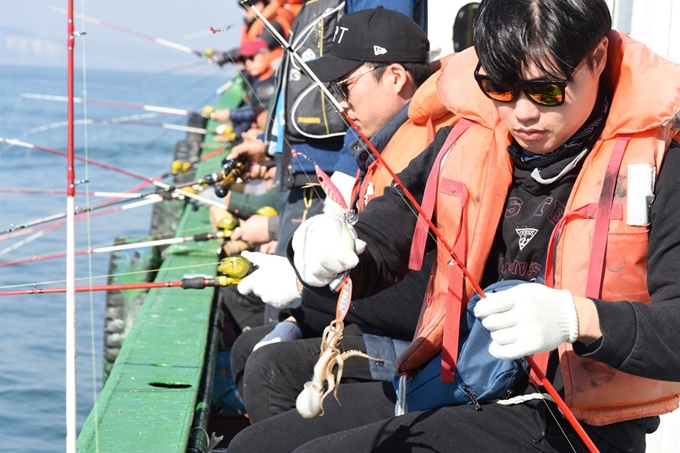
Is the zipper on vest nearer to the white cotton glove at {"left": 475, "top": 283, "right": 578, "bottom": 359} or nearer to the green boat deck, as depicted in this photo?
the white cotton glove at {"left": 475, "top": 283, "right": 578, "bottom": 359}

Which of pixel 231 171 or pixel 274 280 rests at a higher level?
pixel 274 280

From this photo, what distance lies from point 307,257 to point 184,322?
8.38ft

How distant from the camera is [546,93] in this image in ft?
Answer: 7.30

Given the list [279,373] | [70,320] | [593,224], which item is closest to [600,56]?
[593,224]

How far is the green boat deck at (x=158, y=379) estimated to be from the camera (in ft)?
10.6

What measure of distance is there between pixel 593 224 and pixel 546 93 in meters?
0.31

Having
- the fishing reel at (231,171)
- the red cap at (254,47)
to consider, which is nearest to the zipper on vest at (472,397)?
the fishing reel at (231,171)

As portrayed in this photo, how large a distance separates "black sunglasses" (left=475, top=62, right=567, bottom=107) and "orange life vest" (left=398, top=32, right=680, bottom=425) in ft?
0.59

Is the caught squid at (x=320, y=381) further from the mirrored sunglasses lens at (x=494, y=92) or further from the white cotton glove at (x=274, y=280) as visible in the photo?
the white cotton glove at (x=274, y=280)

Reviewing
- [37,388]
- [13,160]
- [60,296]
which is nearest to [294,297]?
[37,388]

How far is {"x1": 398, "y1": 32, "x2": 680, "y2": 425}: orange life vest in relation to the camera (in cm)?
Result: 224

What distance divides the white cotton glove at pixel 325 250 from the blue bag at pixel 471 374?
0.34 metres

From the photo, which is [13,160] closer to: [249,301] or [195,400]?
[249,301]

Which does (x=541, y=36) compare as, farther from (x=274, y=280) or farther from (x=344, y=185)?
(x=344, y=185)
